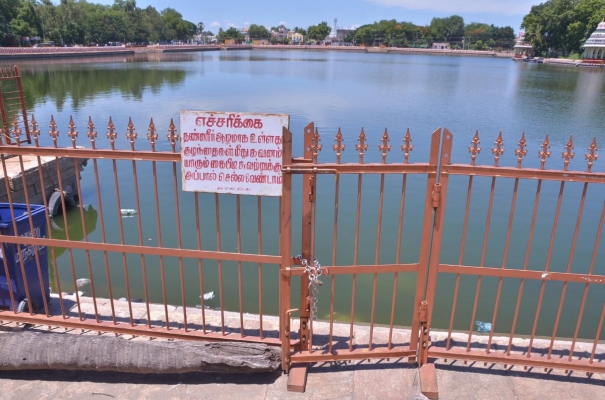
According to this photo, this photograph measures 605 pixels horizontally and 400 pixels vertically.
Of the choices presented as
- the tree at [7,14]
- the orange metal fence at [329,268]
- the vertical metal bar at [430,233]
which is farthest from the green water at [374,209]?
the tree at [7,14]

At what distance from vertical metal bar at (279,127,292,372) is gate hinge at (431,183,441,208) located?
0.96 meters

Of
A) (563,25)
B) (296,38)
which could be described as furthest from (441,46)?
(563,25)

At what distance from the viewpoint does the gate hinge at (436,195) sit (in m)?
2.97

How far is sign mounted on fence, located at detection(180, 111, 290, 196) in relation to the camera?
2.95 meters

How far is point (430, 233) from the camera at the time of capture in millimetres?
3203

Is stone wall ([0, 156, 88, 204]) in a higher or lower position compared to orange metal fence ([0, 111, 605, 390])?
lower

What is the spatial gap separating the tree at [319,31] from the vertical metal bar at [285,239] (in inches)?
5987

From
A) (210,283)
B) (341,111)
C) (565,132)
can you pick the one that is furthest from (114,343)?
(341,111)

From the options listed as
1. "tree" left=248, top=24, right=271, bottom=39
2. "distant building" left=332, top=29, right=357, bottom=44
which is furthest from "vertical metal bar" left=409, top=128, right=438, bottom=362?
"distant building" left=332, top=29, right=357, bottom=44

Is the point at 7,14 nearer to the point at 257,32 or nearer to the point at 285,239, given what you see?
the point at 285,239

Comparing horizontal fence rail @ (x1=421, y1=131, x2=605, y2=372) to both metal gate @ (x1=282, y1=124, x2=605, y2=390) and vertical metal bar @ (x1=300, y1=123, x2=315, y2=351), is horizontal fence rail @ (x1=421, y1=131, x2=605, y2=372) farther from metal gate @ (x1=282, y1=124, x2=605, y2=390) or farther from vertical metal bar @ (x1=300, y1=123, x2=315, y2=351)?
vertical metal bar @ (x1=300, y1=123, x2=315, y2=351)

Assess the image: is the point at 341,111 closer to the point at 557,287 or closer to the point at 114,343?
the point at 557,287

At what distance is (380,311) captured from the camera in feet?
20.1

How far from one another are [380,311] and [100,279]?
4.23 m
